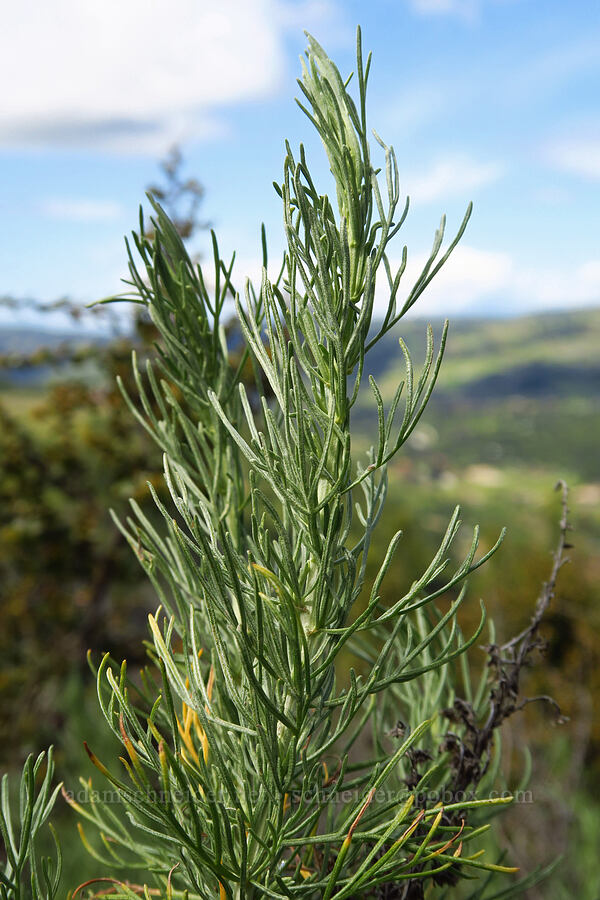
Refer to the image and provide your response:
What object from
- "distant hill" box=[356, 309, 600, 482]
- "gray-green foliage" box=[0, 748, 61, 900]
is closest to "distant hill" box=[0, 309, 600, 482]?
"distant hill" box=[356, 309, 600, 482]

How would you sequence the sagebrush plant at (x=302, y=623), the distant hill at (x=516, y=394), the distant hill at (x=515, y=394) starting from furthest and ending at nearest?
the distant hill at (x=516, y=394) → the distant hill at (x=515, y=394) → the sagebrush plant at (x=302, y=623)

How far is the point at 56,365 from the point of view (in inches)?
184

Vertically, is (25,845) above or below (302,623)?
below

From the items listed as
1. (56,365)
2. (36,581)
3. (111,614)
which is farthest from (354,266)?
(111,614)

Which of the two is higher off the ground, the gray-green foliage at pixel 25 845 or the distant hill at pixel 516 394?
the gray-green foliage at pixel 25 845

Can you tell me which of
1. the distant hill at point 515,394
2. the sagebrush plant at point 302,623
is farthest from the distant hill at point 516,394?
the sagebrush plant at point 302,623

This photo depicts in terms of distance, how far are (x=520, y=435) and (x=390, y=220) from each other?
100713 mm

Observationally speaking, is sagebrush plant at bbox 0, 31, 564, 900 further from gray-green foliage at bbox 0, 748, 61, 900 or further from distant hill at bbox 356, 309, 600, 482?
distant hill at bbox 356, 309, 600, 482

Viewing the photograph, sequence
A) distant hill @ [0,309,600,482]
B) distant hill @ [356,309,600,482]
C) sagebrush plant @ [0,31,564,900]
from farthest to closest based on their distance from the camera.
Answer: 1. distant hill @ [356,309,600,482]
2. distant hill @ [0,309,600,482]
3. sagebrush plant @ [0,31,564,900]

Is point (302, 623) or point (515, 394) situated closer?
point (302, 623)

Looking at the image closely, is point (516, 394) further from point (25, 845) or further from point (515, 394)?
point (25, 845)

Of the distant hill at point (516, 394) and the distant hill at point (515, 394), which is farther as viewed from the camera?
the distant hill at point (516, 394)

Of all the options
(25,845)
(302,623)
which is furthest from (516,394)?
(25,845)

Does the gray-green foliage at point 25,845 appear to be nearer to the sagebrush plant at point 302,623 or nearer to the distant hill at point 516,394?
the sagebrush plant at point 302,623
